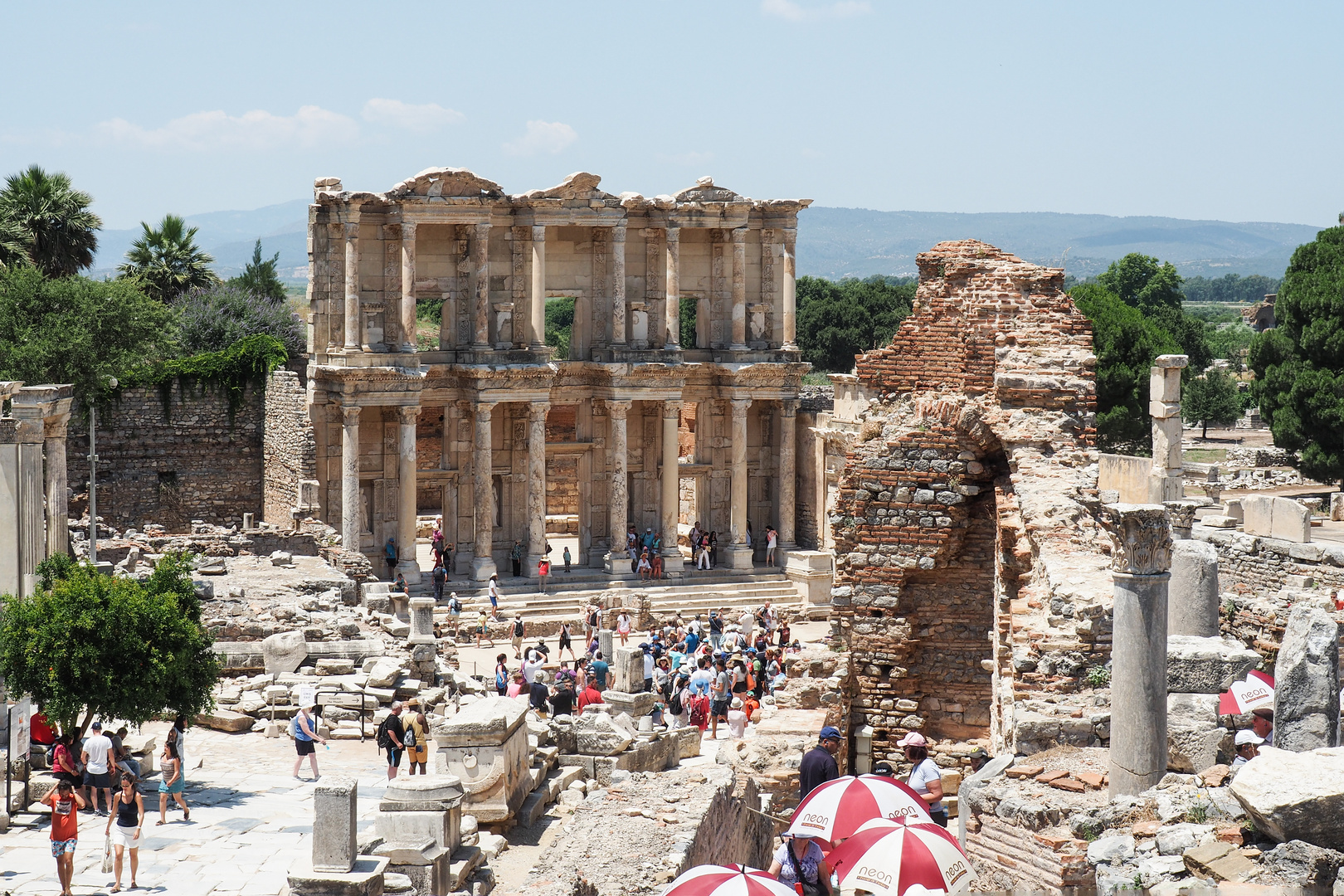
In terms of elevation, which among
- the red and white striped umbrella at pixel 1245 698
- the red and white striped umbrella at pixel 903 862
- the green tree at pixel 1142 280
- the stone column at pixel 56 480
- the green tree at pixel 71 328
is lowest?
the red and white striped umbrella at pixel 903 862

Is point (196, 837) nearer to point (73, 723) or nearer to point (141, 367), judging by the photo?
point (73, 723)

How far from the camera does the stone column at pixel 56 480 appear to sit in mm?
24812

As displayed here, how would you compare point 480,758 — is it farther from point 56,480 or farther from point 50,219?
point 50,219

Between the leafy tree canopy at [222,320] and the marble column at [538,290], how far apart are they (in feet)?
36.4

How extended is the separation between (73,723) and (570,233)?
30.4m

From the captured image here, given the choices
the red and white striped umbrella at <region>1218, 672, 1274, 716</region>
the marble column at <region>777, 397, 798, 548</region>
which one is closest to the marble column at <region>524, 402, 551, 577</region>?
the marble column at <region>777, 397, 798, 548</region>

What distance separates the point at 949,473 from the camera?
17641mm

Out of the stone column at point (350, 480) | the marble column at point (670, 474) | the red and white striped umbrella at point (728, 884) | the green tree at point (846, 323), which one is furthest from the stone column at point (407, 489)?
the green tree at point (846, 323)

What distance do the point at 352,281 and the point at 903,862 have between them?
33484mm

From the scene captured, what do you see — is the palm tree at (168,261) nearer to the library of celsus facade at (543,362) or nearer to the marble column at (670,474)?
the library of celsus facade at (543,362)

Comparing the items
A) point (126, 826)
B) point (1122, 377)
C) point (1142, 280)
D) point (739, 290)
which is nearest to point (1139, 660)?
point (126, 826)

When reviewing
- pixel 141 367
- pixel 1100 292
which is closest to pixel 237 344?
pixel 141 367

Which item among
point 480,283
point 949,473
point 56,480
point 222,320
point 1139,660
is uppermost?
point 480,283

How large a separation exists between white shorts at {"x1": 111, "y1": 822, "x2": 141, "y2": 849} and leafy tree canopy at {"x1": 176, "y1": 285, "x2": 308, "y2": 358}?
124 feet
